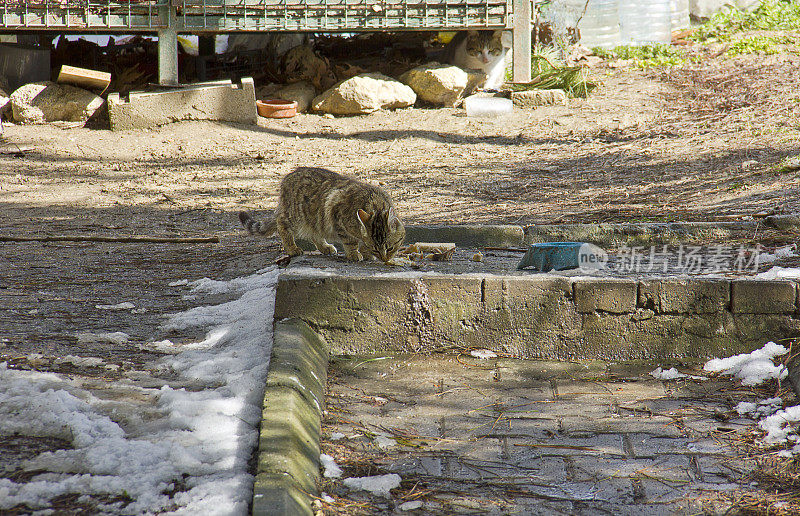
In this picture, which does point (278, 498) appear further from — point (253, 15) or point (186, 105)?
point (253, 15)

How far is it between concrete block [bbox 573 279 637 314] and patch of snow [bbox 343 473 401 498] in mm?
1572

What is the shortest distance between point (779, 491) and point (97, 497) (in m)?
2.25

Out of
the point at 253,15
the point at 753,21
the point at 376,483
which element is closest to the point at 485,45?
the point at 253,15

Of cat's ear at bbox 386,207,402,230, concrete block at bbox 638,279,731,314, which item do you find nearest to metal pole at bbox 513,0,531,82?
cat's ear at bbox 386,207,402,230

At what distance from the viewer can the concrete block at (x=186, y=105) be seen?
438 inches

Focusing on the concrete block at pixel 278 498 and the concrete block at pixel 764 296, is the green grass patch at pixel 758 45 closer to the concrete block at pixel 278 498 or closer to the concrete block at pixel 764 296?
the concrete block at pixel 764 296

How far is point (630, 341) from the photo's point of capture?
3766 millimetres

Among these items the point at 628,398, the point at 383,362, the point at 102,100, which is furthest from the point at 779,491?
the point at 102,100

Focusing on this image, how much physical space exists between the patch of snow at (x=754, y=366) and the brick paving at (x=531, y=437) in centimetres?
10

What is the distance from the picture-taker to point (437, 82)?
1245cm

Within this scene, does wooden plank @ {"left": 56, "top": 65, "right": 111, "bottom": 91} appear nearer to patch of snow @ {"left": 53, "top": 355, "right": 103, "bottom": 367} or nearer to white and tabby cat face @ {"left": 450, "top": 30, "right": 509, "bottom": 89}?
white and tabby cat face @ {"left": 450, "top": 30, "right": 509, "bottom": 89}

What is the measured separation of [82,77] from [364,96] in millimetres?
4323

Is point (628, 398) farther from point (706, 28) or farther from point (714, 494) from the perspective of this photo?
point (706, 28)

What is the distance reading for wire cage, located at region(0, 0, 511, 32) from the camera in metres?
10.9
